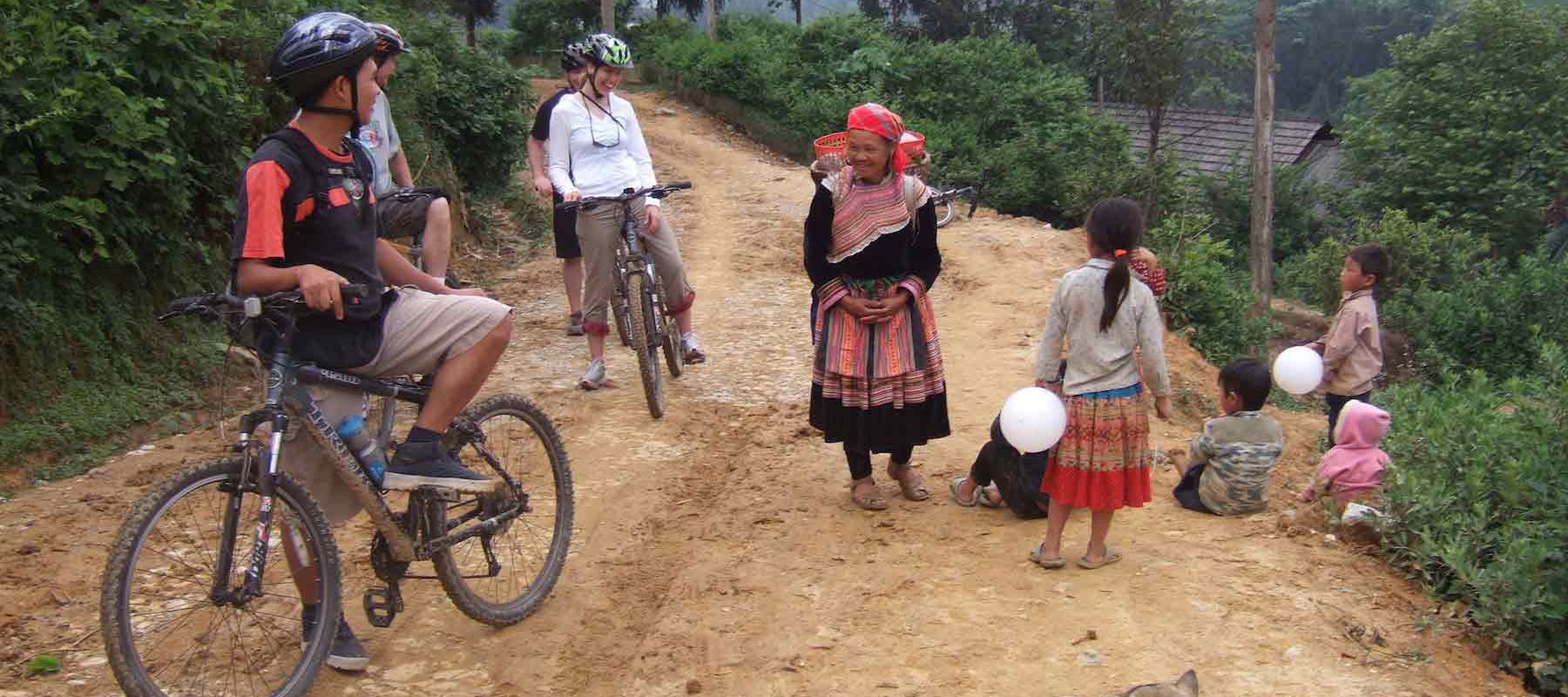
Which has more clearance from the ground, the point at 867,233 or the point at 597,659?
the point at 867,233

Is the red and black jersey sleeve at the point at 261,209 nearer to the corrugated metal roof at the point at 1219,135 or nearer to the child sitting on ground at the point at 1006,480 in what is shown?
the child sitting on ground at the point at 1006,480

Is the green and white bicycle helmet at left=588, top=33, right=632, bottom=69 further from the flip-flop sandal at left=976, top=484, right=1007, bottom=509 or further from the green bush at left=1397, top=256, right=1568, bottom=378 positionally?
the green bush at left=1397, top=256, right=1568, bottom=378

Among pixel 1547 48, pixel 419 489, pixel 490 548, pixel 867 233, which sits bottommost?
pixel 490 548

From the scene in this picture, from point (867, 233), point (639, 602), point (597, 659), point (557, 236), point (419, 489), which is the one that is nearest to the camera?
point (419, 489)

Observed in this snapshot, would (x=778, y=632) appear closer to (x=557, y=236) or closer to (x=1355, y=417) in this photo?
(x=1355, y=417)

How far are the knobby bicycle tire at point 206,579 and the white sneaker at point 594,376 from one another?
352cm

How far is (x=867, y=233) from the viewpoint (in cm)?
484

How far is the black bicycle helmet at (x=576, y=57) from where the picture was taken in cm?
657

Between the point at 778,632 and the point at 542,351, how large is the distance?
449 cm

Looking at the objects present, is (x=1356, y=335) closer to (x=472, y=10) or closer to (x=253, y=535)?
(x=253, y=535)

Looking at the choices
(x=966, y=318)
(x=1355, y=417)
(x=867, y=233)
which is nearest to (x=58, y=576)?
(x=867, y=233)

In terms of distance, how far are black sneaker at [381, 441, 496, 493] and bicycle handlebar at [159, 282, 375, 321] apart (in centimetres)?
55

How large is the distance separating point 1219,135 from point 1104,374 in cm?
3085

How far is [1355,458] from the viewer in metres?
5.58
